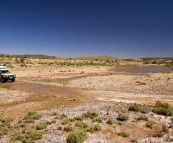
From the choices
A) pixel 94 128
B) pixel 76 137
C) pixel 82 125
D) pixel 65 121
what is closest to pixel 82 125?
pixel 82 125

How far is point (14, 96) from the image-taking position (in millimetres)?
20516

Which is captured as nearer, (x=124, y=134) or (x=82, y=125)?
(x=124, y=134)

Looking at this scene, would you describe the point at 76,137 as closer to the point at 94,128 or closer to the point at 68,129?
the point at 68,129

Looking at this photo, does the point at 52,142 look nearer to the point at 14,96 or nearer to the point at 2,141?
the point at 2,141

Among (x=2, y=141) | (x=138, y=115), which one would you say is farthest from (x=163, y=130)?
(x=2, y=141)

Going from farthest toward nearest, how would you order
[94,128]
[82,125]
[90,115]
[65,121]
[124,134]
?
1. [90,115]
2. [65,121]
3. [82,125]
4. [94,128]
5. [124,134]

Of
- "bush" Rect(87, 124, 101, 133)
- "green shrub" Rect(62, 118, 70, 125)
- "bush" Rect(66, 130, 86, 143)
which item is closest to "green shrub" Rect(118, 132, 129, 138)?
"bush" Rect(87, 124, 101, 133)

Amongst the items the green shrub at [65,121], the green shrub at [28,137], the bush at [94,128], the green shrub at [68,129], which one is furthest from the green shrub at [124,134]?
the green shrub at [28,137]

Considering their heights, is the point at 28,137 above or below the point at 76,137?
below

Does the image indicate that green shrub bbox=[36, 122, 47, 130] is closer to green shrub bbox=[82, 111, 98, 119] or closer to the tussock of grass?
the tussock of grass

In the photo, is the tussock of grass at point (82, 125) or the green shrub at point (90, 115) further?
the green shrub at point (90, 115)

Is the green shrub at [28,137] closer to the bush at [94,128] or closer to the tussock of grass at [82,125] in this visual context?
the tussock of grass at [82,125]

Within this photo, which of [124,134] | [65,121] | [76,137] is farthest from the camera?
[65,121]

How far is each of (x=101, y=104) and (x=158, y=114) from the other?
4.59 meters
